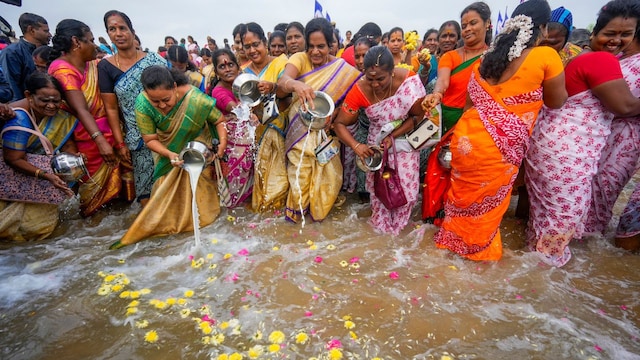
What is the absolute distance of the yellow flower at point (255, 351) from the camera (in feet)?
6.56

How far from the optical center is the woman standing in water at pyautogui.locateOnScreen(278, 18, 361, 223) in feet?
11.2

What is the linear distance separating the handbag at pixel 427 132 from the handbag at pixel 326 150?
765 mm

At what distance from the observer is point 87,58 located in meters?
3.58

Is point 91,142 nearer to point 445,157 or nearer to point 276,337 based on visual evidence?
point 276,337

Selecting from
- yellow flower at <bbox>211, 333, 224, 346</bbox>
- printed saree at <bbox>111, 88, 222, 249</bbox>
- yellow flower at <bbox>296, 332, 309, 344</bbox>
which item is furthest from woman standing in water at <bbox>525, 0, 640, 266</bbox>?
printed saree at <bbox>111, 88, 222, 249</bbox>

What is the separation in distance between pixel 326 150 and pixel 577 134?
6.92 feet

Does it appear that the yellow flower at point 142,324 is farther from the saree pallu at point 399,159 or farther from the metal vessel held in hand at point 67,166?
the saree pallu at point 399,159

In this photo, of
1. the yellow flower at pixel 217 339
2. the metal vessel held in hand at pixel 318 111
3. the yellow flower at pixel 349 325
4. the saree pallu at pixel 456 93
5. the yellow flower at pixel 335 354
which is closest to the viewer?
the yellow flower at pixel 335 354

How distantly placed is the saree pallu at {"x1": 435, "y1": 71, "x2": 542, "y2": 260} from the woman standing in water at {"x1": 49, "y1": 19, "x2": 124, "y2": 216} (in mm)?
3509

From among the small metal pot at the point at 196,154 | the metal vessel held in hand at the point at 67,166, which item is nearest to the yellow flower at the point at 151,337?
the small metal pot at the point at 196,154

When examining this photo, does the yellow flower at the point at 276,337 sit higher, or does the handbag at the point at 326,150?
the handbag at the point at 326,150

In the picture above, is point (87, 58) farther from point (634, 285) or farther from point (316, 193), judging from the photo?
point (634, 285)

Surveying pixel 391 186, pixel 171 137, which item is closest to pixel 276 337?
pixel 391 186

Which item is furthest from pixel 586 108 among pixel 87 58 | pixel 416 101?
pixel 87 58
